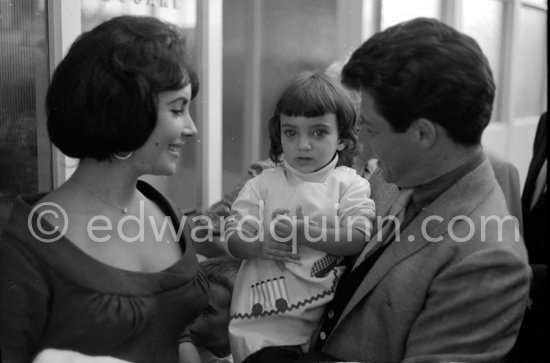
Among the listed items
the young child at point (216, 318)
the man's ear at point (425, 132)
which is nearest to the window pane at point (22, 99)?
the young child at point (216, 318)

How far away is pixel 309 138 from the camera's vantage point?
151 cm

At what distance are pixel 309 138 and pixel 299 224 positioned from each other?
0.63ft

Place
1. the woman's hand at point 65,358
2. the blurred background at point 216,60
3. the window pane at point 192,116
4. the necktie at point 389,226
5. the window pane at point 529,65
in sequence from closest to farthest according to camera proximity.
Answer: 1. the woman's hand at point 65,358
2. the necktie at point 389,226
3. the blurred background at point 216,60
4. the window pane at point 192,116
5. the window pane at point 529,65

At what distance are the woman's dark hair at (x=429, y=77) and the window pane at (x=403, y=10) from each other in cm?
168

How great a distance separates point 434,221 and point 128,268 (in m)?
0.57

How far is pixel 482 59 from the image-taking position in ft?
3.92

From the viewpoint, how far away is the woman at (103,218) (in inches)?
Answer: 44.6

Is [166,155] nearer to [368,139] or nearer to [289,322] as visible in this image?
[368,139]

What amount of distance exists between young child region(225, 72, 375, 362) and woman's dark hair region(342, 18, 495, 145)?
0.27 metres

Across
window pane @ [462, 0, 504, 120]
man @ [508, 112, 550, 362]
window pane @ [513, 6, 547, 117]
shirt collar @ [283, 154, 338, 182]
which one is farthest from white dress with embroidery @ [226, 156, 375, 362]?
window pane @ [513, 6, 547, 117]

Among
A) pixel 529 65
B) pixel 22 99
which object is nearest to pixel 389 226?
pixel 22 99

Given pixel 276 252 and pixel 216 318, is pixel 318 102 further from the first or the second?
pixel 216 318

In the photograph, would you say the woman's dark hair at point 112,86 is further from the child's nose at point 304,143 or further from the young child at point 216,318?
the young child at point 216,318

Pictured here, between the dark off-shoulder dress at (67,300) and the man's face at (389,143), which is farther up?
the man's face at (389,143)
